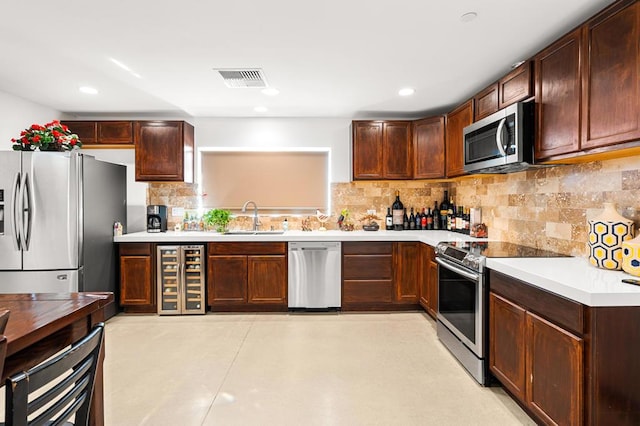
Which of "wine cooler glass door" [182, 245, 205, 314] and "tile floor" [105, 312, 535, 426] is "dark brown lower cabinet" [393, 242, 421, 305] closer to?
"tile floor" [105, 312, 535, 426]

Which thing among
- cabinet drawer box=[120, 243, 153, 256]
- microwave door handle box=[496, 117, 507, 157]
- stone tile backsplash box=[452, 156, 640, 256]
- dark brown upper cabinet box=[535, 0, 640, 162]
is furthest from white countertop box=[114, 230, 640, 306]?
cabinet drawer box=[120, 243, 153, 256]

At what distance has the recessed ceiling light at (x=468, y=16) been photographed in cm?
215

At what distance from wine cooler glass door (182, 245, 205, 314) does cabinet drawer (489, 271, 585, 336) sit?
3.05 metres

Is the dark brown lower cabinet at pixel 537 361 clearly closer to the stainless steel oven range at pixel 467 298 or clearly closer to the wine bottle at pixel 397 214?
the stainless steel oven range at pixel 467 298

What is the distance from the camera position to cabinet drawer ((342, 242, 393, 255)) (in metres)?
4.09

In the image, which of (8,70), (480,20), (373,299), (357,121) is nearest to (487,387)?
(373,299)

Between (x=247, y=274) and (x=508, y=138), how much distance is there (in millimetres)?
2967

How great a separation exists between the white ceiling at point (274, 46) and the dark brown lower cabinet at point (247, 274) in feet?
5.56

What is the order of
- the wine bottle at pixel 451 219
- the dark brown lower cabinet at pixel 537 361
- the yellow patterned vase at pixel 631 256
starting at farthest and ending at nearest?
the wine bottle at pixel 451 219
the yellow patterned vase at pixel 631 256
the dark brown lower cabinet at pixel 537 361

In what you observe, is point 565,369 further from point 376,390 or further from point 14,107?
point 14,107

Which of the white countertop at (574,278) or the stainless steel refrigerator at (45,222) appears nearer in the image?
the white countertop at (574,278)

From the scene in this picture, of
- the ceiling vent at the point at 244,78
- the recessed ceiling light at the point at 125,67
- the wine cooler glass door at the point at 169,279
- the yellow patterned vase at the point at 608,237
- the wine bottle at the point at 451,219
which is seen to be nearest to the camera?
the yellow patterned vase at the point at 608,237

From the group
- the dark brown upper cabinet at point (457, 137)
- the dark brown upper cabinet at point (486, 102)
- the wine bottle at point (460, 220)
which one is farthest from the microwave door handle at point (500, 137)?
the wine bottle at point (460, 220)

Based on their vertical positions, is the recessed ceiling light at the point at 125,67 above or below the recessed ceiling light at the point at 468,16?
above
